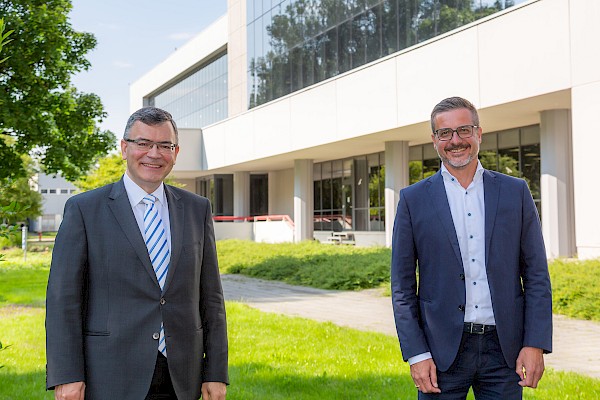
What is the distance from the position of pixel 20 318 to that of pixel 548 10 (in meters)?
13.2

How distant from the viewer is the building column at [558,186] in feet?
57.6

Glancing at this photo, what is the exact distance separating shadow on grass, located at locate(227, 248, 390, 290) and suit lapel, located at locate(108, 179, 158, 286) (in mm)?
13663

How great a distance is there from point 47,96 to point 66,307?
59.1ft

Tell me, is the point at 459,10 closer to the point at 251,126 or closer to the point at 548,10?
the point at 548,10

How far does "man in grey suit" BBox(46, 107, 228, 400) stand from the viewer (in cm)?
294

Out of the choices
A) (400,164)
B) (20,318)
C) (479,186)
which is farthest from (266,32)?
(479,186)

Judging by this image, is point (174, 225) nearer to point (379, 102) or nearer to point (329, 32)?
point (379, 102)

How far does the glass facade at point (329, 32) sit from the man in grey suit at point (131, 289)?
55.4 feet

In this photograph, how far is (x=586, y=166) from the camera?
49.7 ft

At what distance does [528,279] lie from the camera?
3221mm

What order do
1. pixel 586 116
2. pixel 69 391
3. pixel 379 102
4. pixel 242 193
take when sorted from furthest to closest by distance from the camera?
pixel 242 193 → pixel 379 102 → pixel 586 116 → pixel 69 391

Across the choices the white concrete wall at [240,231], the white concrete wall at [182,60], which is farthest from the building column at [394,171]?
the white concrete wall at [182,60]

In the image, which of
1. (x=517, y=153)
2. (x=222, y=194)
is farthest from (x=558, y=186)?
(x=222, y=194)

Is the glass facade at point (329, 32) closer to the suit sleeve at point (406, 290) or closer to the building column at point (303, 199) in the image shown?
the building column at point (303, 199)
